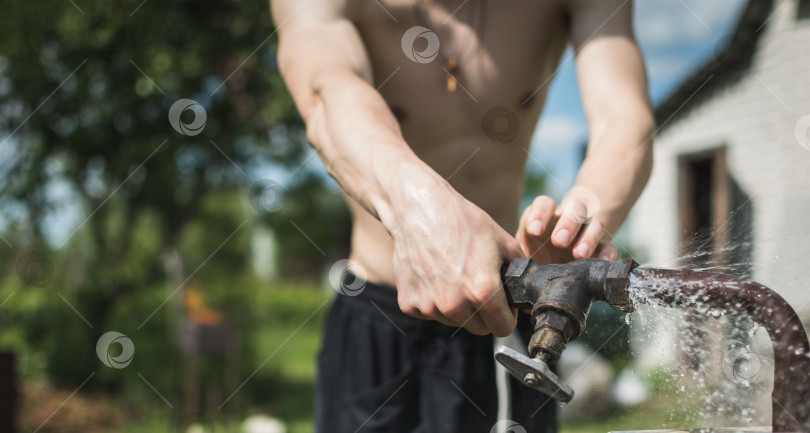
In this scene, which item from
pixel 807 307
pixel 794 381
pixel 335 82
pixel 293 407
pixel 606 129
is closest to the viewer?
pixel 794 381

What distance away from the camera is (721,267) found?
0.96 metres

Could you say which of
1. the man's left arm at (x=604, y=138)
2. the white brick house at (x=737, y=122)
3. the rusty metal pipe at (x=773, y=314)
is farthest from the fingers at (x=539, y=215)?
the white brick house at (x=737, y=122)

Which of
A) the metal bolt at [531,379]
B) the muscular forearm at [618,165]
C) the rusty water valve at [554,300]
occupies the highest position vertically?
the muscular forearm at [618,165]

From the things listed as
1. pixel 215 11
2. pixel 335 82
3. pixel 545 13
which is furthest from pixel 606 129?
pixel 215 11

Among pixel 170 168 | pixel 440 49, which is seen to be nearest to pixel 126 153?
pixel 170 168

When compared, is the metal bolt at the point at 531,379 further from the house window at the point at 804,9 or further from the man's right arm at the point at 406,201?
the house window at the point at 804,9

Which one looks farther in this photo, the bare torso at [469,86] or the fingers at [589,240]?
the bare torso at [469,86]

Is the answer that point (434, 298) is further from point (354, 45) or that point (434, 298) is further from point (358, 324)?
point (358, 324)

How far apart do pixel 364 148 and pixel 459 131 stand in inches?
29.6

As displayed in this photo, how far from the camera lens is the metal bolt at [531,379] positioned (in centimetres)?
87

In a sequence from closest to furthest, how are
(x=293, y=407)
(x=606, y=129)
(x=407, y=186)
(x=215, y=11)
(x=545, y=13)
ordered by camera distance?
(x=407, y=186)
(x=606, y=129)
(x=545, y=13)
(x=215, y=11)
(x=293, y=407)

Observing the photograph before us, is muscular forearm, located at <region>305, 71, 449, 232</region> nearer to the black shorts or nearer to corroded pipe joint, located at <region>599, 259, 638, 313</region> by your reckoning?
corroded pipe joint, located at <region>599, 259, 638, 313</region>

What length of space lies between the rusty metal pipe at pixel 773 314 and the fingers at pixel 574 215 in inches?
15.2

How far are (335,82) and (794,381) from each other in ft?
3.10
